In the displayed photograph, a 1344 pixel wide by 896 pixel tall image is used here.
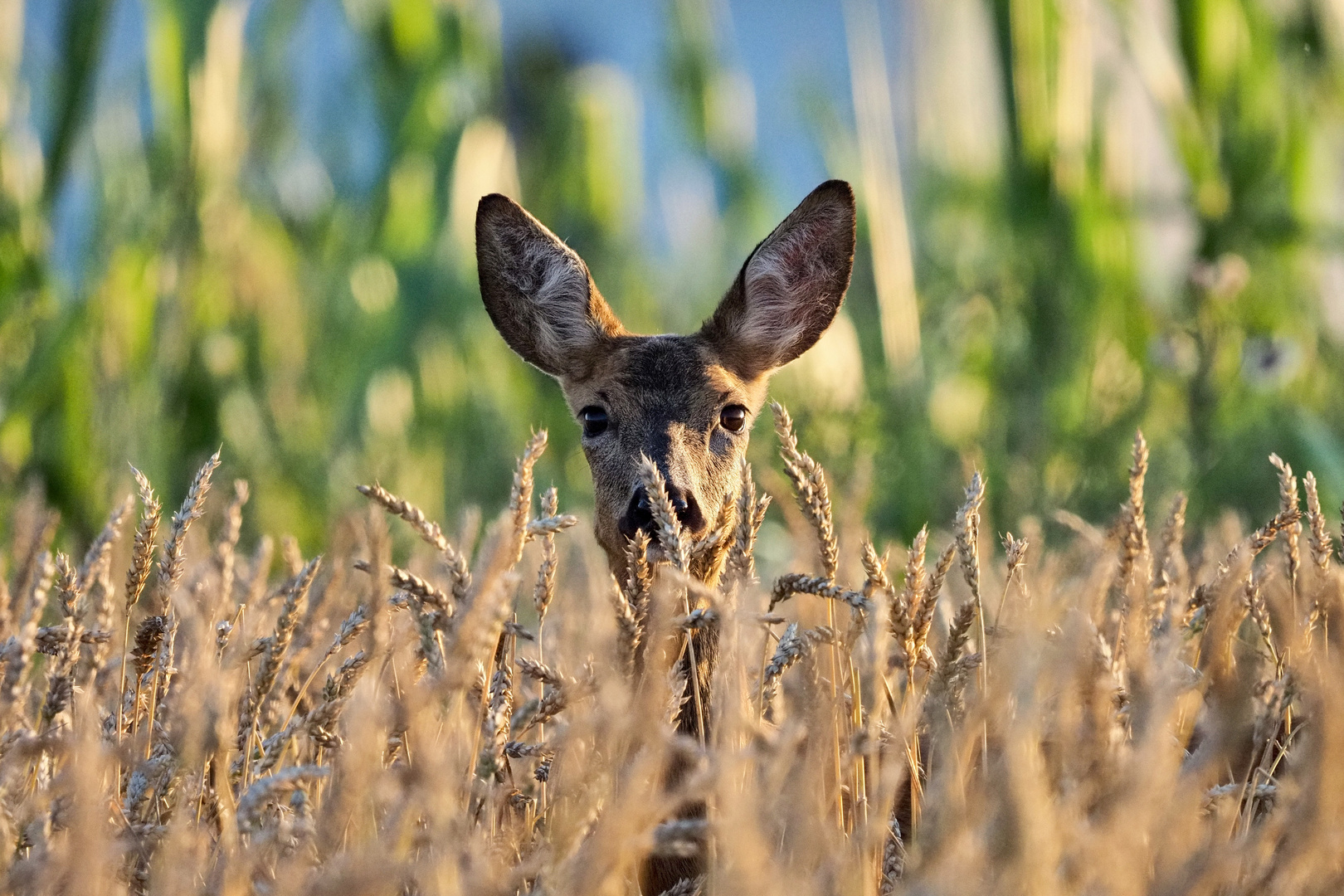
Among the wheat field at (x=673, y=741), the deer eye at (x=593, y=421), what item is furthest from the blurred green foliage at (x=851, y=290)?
the wheat field at (x=673, y=741)

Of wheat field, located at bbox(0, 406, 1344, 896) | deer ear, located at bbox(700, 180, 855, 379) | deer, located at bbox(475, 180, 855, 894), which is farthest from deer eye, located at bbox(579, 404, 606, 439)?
wheat field, located at bbox(0, 406, 1344, 896)

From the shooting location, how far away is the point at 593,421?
13.4ft

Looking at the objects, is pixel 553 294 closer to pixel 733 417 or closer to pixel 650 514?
pixel 733 417

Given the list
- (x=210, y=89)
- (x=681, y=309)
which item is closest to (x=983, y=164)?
(x=681, y=309)

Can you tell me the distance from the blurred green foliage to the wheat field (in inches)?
69.4

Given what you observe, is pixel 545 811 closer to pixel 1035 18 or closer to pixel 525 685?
pixel 525 685

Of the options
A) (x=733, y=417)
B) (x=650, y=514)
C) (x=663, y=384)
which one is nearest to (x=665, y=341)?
(x=663, y=384)

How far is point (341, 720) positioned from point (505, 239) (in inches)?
74.7

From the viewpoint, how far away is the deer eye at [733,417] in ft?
13.4

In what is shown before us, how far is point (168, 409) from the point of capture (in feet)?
25.6

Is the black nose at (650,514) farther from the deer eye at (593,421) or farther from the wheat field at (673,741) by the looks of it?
the deer eye at (593,421)

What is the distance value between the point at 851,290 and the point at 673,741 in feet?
21.6

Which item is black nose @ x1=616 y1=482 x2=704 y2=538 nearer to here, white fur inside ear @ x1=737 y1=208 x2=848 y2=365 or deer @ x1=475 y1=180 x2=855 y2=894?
deer @ x1=475 y1=180 x2=855 y2=894

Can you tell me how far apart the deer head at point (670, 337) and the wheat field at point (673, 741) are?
80 cm
